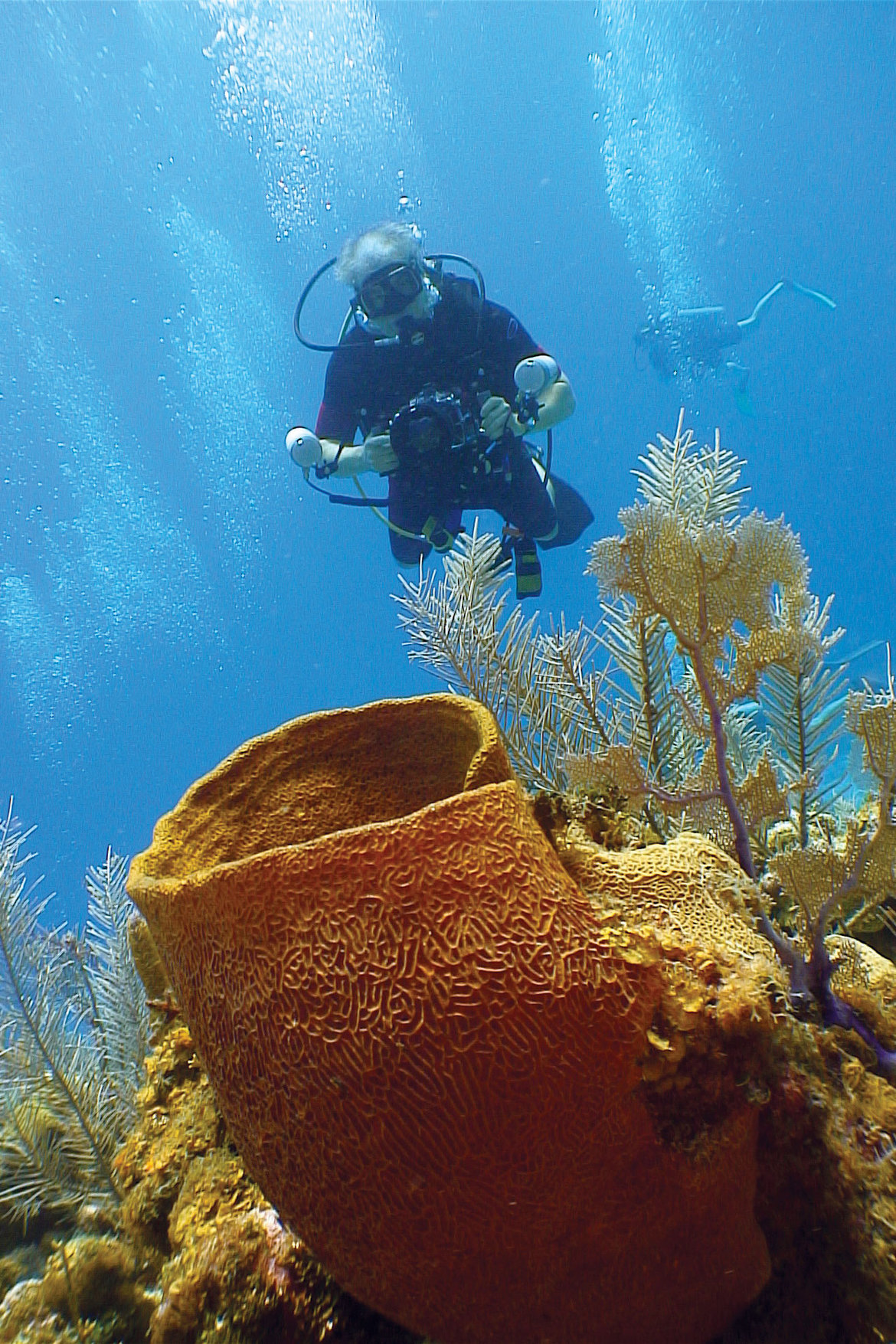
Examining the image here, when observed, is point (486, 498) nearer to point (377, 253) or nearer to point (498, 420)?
point (498, 420)

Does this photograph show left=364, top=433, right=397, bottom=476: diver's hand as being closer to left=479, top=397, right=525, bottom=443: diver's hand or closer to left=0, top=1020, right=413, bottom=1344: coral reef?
left=479, top=397, right=525, bottom=443: diver's hand

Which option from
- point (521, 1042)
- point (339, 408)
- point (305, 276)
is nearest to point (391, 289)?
point (339, 408)

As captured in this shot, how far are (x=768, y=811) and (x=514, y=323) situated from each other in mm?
6604

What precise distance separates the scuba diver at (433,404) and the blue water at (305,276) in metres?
20.4

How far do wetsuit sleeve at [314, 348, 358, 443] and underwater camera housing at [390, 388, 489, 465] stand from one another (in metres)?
0.78

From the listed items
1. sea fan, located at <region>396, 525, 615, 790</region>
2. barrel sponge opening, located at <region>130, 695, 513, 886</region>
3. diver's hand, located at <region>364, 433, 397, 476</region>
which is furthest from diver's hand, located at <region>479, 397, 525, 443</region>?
barrel sponge opening, located at <region>130, 695, 513, 886</region>

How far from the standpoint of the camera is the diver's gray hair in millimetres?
6680

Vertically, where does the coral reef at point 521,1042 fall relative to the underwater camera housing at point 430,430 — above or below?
below

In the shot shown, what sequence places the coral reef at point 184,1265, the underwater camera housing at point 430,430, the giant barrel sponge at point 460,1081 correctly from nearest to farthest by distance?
1. the giant barrel sponge at point 460,1081
2. the coral reef at point 184,1265
3. the underwater camera housing at point 430,430

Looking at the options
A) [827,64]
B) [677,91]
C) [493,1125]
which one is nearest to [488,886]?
[493,1125]

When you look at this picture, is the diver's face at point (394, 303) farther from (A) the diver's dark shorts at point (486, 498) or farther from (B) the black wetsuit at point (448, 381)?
(A) the diver's dark shorts at point (486, 498)

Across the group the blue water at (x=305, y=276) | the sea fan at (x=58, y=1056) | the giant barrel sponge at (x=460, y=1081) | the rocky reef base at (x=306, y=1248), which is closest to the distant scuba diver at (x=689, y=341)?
the blue water at (x=305, y=276)

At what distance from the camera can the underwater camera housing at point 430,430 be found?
20.5ft

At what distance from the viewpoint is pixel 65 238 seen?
38.1 metres
